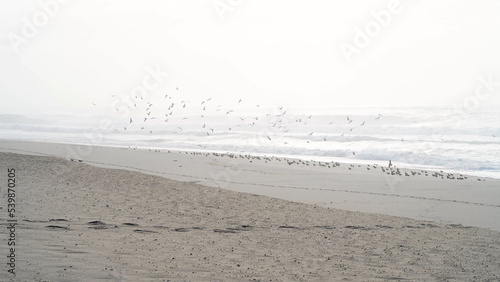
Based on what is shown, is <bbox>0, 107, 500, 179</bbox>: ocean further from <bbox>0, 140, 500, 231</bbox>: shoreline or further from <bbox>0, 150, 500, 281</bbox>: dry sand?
<bbox>0, 150, 500, 281</bbox>: dry sand

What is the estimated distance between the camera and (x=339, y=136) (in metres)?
46.6

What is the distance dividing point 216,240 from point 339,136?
38.7m

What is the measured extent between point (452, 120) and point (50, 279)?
5388 centimetres

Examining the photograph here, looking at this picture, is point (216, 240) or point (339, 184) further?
point (339, 184)

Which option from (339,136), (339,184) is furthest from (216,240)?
(339,136)

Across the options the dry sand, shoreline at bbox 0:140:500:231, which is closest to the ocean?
shoreline at bbox 0:140:500:231

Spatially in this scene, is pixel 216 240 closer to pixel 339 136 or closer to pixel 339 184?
pixel 339 184

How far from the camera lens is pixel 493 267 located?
7.96 meters

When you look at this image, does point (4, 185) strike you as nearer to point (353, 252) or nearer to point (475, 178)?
point (353, 252)

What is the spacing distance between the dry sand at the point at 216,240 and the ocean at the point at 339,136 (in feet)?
48.1

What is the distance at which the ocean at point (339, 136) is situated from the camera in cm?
3164

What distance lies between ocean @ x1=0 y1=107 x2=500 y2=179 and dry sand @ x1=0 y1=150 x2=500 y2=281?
1468cm

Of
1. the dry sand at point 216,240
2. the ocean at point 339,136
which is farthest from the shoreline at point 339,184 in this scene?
the ocean at point 339,136

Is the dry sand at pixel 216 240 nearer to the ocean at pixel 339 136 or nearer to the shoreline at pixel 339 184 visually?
the shoreline at pixel 339 184
